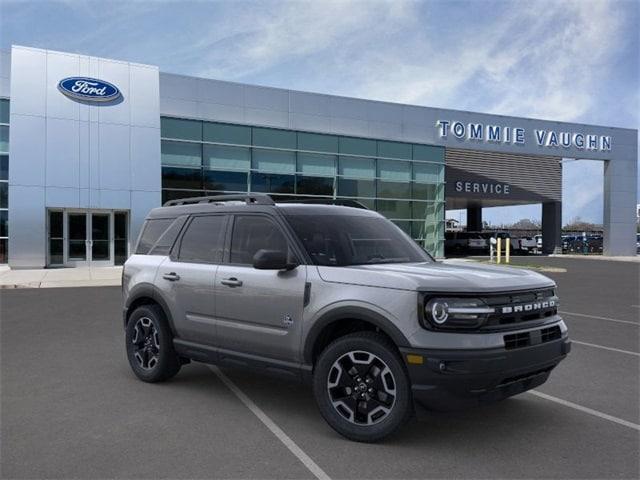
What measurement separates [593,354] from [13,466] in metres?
6.77

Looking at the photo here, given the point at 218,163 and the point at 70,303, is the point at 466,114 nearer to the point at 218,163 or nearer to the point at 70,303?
the point at 218,163

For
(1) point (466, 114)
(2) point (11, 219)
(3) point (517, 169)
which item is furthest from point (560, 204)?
(2) point (11, 219)

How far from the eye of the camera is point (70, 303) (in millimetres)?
13000

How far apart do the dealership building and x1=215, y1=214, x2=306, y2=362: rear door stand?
16823 mm

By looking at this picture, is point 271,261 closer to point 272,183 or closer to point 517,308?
point 517,308

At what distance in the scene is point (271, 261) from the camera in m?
4.75

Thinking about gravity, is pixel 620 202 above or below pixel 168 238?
above

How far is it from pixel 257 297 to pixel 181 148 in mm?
21466

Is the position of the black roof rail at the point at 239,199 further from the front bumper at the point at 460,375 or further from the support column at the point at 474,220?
the support column at the point at 474,220

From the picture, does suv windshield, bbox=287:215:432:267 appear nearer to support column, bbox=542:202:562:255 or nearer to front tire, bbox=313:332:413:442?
front tire, bbox=313:332:413:442

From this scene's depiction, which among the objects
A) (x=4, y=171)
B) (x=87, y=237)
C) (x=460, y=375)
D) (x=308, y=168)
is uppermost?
(x=308, y=168)

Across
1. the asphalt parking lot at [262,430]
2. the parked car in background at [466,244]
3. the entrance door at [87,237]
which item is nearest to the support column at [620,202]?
the parked car in background at [466,244]

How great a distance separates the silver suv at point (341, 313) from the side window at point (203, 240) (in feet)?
0.05

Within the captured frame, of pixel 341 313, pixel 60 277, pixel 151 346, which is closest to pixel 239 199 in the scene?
pixel 151 346
